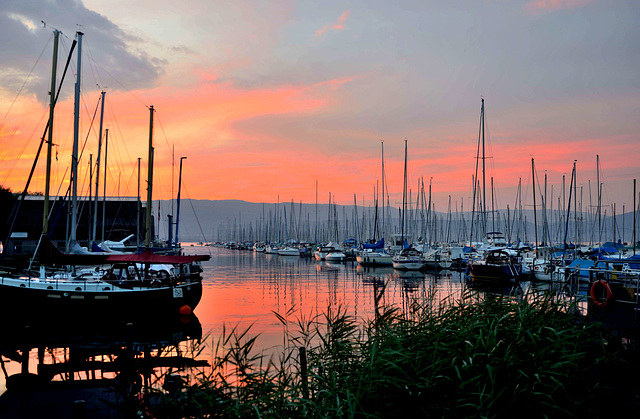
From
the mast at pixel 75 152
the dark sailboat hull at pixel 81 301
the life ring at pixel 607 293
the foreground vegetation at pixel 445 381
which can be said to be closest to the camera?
the foreground vegetation at pixel 445 381

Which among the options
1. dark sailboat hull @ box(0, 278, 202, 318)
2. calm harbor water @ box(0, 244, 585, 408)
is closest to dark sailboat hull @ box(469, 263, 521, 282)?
calm harbor water @ box(0, 244, 585, 408)

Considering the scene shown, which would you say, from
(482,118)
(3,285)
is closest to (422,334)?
(3,285)

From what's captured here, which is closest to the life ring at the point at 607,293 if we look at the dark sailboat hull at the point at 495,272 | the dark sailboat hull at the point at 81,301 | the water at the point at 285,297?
the water at the point at 285,297

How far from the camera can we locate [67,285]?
80.3 feet

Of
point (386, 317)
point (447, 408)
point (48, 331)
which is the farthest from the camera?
point (48, 331)

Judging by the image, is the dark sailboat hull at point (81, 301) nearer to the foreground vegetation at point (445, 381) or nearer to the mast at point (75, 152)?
the mast at point (75, 152)

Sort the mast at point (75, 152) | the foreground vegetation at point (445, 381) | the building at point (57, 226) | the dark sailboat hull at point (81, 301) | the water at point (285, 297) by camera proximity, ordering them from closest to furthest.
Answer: the foreground vegetation at point (445, 381), the dark sailboat hull at point (81, 301), the water at point (285, 297), the mast at point (75, 152), the building at point (57, 226)

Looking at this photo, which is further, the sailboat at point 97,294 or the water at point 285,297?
the water at point 285,297

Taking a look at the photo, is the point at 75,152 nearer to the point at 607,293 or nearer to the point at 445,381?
the point at 445,381

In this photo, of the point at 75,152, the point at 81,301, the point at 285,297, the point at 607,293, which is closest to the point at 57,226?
the point at 75,152

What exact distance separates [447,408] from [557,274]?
43.5 meters

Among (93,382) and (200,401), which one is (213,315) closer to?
(93,382)

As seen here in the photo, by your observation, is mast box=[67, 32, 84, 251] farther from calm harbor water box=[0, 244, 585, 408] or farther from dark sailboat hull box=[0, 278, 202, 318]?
calm harbor water box=[0, 244, 585, 408]

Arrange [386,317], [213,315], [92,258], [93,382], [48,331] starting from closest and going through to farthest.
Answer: [386,317], [93,382], [48,331], [92,258], [213,315]
